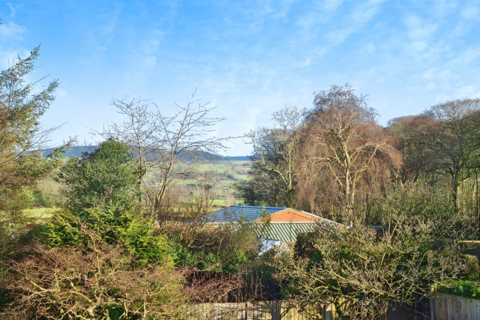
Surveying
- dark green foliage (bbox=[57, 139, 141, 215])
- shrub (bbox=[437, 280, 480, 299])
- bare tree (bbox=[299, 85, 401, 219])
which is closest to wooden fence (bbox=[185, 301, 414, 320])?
shrub (bbox=[437, 280, 480, 299])

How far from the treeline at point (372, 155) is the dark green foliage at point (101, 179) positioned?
10502mm

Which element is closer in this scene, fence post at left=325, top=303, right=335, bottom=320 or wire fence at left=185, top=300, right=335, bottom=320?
wire fence at left=185, top=300, right=335, bottom=320

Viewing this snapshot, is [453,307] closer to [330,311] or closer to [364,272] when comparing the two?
[364,272]

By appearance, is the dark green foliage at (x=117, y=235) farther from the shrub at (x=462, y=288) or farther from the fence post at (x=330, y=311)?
the shrub at (x=462, y=288)

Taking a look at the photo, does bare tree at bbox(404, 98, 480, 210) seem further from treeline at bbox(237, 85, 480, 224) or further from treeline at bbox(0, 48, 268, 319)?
treeline at bbox(0, 48, 268, 319)

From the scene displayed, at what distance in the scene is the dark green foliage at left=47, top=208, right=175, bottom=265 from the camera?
24.3ft

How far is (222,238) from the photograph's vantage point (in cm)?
1110

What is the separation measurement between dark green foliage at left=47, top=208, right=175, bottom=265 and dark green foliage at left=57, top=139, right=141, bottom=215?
82.8 inches

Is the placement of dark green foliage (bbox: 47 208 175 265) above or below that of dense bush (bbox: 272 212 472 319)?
above

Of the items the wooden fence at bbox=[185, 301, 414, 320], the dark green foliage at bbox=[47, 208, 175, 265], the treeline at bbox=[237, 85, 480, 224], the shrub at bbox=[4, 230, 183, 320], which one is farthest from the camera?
the treeline at bbox=[237, 85, 480, 224]

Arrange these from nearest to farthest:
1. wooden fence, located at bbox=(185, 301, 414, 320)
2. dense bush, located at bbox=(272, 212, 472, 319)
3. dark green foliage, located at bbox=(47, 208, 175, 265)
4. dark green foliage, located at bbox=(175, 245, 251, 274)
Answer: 1. dark green foliage, located at bbox=(47, 208, 175, 265)
2. wooden fence, located at bbox=(185, 301, 414, 320)
3. dense bush, located at bbox=(272, 212, 472, 319)
4. dark green foliage, located at bbox=(175, 245, 251, 274)

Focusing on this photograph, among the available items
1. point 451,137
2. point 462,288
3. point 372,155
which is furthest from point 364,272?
point 451,137

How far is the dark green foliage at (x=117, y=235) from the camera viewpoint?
291 inches

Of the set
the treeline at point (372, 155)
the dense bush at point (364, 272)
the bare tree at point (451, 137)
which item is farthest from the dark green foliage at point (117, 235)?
the bare tree at point (451, 137)
